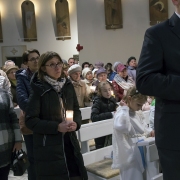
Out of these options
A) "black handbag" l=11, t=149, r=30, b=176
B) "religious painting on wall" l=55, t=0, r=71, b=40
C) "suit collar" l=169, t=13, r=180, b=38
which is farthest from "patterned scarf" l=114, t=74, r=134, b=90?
"religious painting on wall" l=55, t=0, r=71, b=40

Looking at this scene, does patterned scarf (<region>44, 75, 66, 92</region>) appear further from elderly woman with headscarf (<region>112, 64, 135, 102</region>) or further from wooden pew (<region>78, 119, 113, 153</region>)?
elderly woman with headscarf (<region>112, 64, 135, 102</region>)

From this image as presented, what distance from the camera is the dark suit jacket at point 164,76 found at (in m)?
1.43

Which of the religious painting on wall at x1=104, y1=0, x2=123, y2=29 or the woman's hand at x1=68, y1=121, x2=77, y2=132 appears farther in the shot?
the religious painting on wall at x1=104, y1=0, x2=123, y2=29

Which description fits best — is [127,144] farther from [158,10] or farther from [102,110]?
[158,10]

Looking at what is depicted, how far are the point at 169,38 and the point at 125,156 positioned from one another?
67.1 inches

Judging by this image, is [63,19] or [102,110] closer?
[102,110]

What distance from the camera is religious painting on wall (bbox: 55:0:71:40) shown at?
529 inches

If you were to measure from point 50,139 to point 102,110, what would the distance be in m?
1.84

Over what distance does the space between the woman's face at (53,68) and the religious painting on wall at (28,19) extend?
37.2 feet

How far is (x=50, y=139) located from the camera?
8.52ft

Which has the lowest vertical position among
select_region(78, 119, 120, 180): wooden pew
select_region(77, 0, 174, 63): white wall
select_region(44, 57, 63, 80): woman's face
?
select_region(78, 119, 120, 180): wooden pew

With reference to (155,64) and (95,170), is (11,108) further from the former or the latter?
(155,64)

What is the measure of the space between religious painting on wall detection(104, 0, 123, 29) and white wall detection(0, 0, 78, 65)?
151 cm

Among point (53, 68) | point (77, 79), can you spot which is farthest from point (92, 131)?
point (77, 79)
